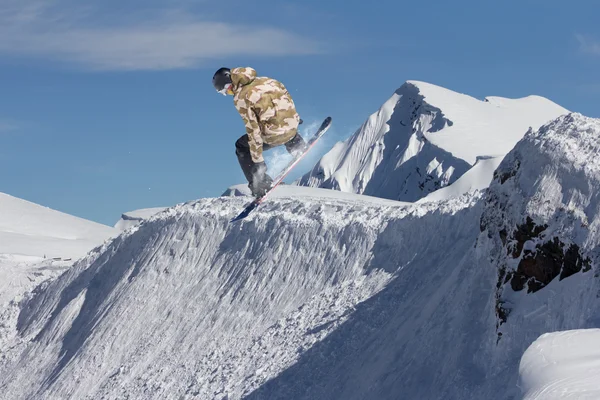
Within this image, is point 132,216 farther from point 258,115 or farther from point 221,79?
point 221,79

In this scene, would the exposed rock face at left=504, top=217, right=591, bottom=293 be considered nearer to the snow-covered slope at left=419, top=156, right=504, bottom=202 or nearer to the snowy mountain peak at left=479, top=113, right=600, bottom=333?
the snowy mountain peak at left=479, top=113, right=600, bottom=333

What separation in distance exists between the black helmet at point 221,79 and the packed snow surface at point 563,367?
5.40 m

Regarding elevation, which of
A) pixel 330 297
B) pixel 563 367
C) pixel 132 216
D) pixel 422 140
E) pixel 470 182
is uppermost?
pixel 422 140

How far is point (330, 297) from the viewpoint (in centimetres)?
2233

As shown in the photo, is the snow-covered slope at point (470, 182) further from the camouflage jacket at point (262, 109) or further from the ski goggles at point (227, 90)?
the ski goggles at point (227, 90)

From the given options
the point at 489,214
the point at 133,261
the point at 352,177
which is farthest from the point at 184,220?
the point at 352,177

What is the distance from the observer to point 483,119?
117m

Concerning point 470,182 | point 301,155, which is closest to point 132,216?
point 470,182

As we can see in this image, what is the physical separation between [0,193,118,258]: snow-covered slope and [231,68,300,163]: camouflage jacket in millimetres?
30897

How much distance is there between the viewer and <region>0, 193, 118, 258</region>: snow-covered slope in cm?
4253

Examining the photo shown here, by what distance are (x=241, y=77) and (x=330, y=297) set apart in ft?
39.1

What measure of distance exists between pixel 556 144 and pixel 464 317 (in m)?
3.67

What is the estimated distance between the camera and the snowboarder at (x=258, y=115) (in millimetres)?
11367

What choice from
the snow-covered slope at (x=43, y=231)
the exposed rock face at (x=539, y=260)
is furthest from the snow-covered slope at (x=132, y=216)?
the exposed rock face at (x=539, y=260)
